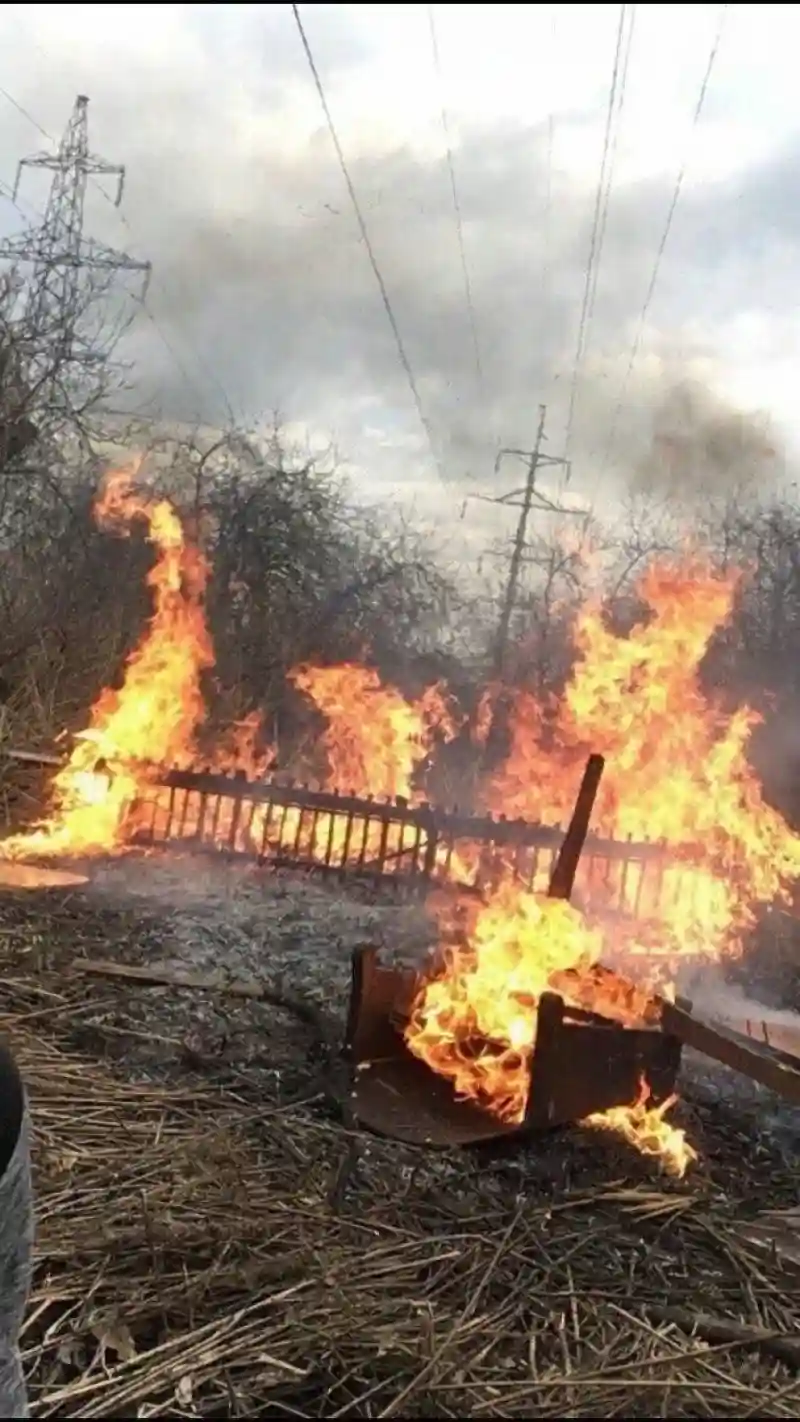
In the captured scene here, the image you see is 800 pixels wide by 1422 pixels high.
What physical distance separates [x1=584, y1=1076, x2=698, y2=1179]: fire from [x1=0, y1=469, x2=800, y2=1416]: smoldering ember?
16 millimetres

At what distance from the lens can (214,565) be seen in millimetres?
19562

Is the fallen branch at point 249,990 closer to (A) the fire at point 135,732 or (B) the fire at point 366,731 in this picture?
(A) the fire at point 135,732

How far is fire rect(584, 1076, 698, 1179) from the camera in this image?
15.3 ft

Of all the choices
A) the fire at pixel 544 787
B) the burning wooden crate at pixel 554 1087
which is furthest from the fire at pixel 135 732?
the burning wooden crate at pixel 554 1087

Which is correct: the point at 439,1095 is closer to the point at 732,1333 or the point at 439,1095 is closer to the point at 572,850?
the point at 572,850

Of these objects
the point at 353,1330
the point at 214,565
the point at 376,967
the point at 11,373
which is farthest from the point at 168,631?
the point at 353,1330

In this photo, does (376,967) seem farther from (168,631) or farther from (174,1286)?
(168,631)

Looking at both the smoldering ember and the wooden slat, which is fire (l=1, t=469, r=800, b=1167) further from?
the wooden slat

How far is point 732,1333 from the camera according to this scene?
11.3 ft

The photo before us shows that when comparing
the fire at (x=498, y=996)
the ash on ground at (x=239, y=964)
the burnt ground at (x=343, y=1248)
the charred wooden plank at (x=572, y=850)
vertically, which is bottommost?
the burnt ground at (x=343, y=1248)

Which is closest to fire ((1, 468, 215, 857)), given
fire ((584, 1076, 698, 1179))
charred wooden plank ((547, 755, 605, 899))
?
charred wooden plank ((547, 755, 605, 899))

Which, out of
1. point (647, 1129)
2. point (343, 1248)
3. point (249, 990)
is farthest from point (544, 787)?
point (343, 1248)

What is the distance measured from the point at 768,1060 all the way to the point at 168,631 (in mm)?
10240

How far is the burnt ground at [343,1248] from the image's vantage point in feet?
9.96
